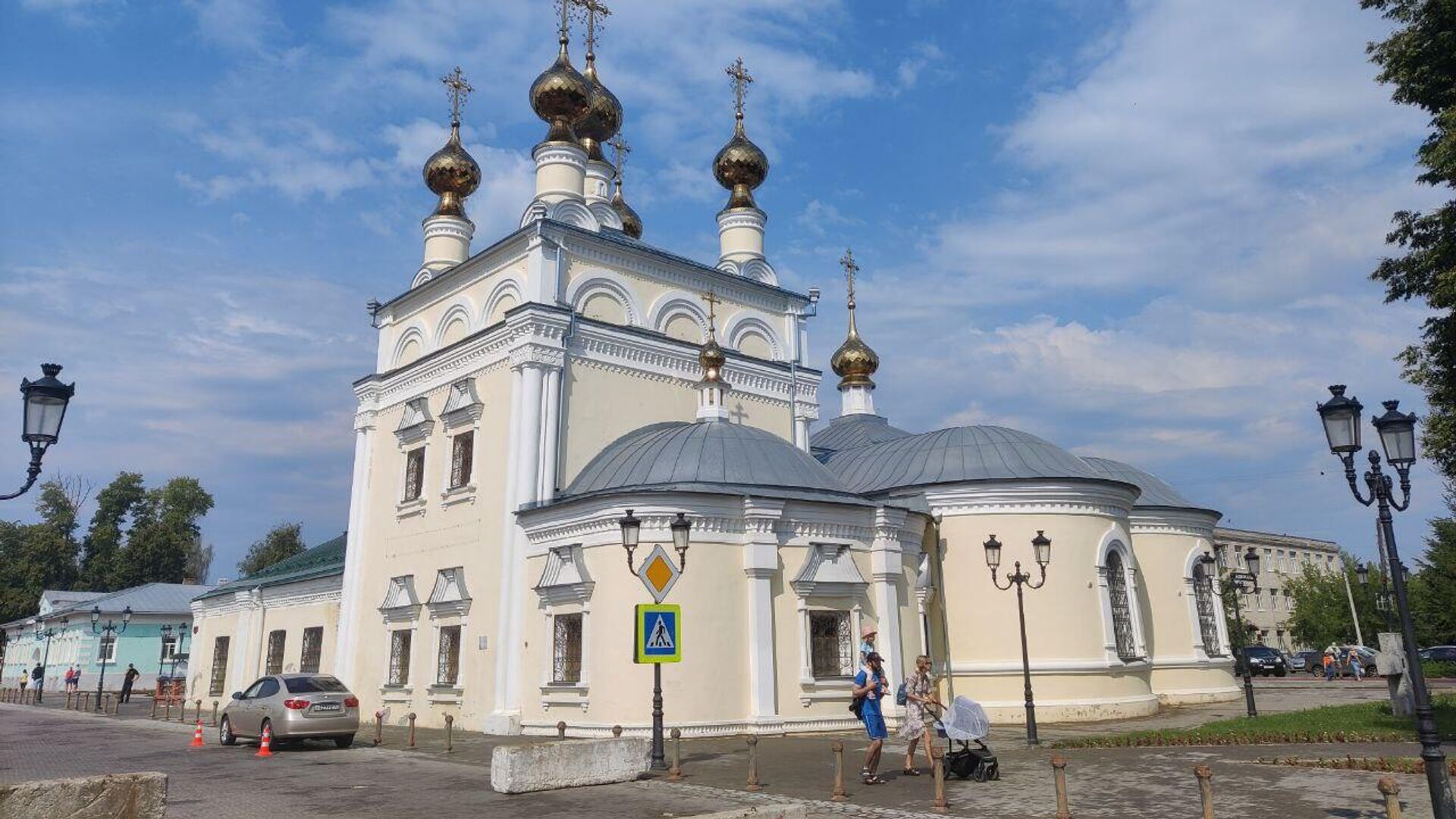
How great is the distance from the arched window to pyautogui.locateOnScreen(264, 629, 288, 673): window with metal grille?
79.1 feet

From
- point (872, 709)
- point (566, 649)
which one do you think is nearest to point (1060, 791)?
point (872, 709)

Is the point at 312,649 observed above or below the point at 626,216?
below

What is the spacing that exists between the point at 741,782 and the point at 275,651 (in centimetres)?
2126

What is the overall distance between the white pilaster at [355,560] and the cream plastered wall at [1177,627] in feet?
61.9

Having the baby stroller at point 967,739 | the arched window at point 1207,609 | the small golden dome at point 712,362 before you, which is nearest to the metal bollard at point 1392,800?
the baby stroller at point 967,739

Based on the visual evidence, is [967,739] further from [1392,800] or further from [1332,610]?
[1332,610]

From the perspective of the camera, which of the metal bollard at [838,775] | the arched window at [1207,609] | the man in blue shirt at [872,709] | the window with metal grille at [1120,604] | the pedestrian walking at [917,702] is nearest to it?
the metal bollard at [838,775]

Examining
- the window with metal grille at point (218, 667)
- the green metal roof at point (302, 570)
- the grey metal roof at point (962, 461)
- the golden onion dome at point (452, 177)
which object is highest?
the golden onion dome at point (452, 177)

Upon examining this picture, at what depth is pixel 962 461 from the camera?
21.6 meters

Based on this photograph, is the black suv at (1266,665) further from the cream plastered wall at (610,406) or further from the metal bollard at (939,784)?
the metal bollard at (939,784)

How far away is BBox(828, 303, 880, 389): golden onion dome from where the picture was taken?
31.6 m

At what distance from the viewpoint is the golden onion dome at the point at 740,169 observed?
26703 millimetres

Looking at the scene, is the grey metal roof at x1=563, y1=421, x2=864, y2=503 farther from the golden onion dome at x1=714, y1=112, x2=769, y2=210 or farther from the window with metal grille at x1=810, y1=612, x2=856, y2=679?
the golden onion dome at x1=714, y1=112, x2=769, y2=210

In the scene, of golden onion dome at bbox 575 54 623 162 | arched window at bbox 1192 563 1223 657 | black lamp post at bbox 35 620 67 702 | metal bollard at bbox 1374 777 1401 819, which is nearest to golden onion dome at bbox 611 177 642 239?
golden onion dome at bbox 575 54 623 162
